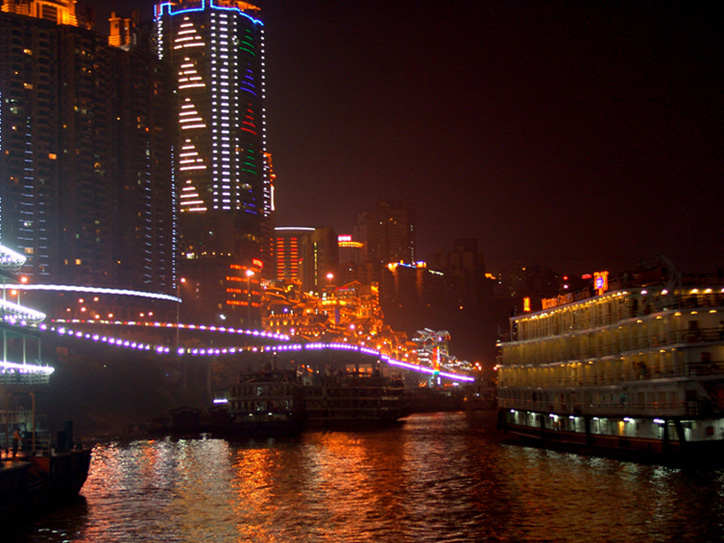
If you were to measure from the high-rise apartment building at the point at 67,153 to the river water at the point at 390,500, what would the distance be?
120892 mm

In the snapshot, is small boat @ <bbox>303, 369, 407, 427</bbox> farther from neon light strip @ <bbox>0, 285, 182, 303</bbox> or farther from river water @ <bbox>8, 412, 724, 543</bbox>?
neon light strip @ <bbox>0, 285, 182, 303</bbox>

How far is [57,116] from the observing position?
179 m

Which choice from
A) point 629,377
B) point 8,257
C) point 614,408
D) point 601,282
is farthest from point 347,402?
point 8,257

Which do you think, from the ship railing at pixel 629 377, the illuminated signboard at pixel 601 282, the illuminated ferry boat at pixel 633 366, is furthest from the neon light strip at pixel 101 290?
the illuminated signboard at pixel 601 282

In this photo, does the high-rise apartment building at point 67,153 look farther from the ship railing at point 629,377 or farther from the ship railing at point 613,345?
the ship railing at point 629,377

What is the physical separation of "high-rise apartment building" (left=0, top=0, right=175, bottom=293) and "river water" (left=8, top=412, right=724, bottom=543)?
12089 centimetres

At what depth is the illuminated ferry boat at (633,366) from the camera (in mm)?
49000

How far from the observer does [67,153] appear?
180750 mm

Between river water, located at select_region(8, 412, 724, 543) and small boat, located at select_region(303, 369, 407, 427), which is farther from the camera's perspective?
small boat, located at select_region(303, 369, 407, 427)

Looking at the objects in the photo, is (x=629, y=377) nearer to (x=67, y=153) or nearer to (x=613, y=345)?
(x=613, y=345)

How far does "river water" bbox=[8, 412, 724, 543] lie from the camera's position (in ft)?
115

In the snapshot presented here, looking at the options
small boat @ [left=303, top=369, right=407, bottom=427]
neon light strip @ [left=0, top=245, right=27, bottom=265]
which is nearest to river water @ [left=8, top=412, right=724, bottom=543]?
neon light strip @ [left=0, top=245, right=27, bottom=265]

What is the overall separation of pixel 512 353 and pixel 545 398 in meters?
8.59

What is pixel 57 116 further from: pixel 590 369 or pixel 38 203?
pixel 590 369
